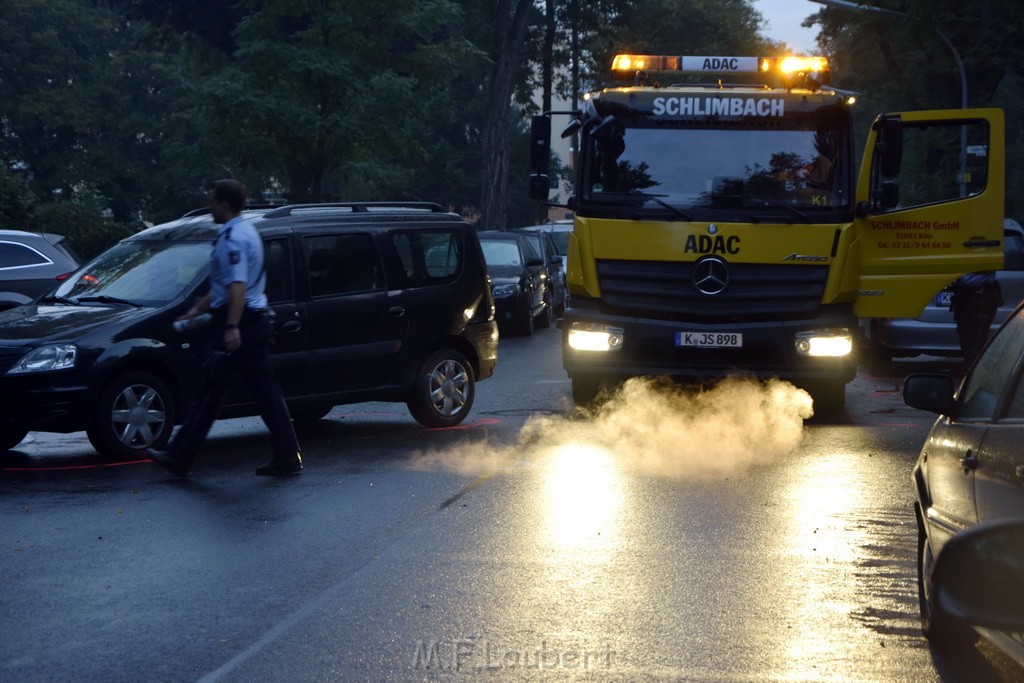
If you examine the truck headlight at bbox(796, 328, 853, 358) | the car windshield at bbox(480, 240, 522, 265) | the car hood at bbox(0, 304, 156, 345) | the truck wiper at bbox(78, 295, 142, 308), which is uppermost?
the truck wiper at bbox(78, 295, 142, 308)

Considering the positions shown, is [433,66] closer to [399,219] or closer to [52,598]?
[399,219]

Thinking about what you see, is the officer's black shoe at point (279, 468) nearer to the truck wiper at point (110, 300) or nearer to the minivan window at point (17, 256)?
the truck wiper at point (110, 300)

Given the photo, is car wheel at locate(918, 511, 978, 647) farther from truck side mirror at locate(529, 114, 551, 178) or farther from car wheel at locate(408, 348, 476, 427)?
truck side mirror at locate(529, 114, 551, 178)

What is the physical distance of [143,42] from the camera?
4819 cm

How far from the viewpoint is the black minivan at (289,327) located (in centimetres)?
1006

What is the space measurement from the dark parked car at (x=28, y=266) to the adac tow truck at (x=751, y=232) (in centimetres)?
782

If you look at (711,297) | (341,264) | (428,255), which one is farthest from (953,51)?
(341,264)

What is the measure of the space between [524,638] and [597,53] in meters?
47.5

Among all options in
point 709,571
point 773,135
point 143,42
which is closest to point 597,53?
point 143,42

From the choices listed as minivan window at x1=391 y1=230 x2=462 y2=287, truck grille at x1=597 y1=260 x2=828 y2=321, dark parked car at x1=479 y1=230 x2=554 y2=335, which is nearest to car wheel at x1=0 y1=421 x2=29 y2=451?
minivan window at x1=391 y1=230 x2=462 y2=287

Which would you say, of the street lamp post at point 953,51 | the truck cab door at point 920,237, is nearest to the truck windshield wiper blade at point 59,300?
the truck cab door at point 920,237

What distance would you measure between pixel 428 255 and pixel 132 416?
3104mm

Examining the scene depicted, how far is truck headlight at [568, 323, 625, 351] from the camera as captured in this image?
12.9 meters

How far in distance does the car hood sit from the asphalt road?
2.97 feet
